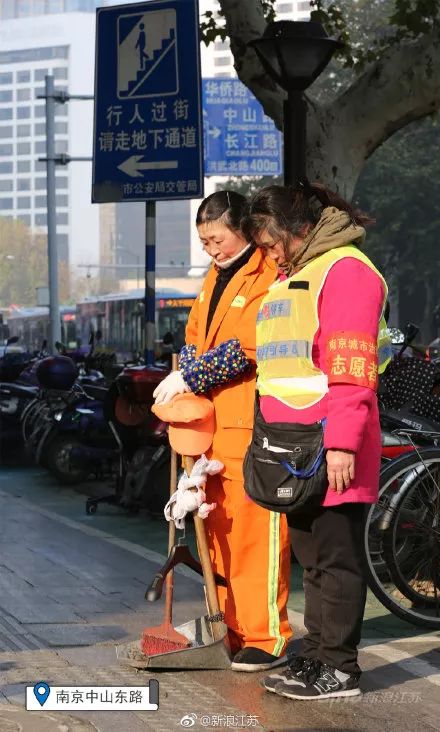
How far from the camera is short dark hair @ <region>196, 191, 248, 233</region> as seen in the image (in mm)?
5625

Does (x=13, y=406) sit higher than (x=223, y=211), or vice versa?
(x=223, y=211)

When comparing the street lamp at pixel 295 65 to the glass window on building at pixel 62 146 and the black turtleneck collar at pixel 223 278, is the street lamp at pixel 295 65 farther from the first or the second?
the glass window on building at pixel 62 146

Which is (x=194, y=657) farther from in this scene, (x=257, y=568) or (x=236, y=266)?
(x=236, y=266)

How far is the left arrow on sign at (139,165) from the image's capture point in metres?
11.5

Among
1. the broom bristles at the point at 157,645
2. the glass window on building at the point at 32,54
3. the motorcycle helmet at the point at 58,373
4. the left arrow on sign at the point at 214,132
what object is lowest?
the broom bristles at the point at 157,645

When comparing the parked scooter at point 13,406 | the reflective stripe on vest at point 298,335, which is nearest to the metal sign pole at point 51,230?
Answer: the parked scooter at point 13,406

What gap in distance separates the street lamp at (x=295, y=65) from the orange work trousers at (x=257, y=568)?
3.66 m

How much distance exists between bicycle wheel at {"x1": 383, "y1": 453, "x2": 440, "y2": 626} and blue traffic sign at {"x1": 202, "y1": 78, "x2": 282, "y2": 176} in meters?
26.2

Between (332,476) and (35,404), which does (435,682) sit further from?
(35,404)

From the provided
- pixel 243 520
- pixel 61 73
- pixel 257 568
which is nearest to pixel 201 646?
pixel 257 568

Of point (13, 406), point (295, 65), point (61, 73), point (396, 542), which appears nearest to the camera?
point (396, 542)

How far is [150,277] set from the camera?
11570 mm

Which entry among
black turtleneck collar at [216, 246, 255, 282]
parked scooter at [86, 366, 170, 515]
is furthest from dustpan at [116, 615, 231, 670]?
parked scooter at [86, 366, 170, 515]

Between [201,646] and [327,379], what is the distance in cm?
122
